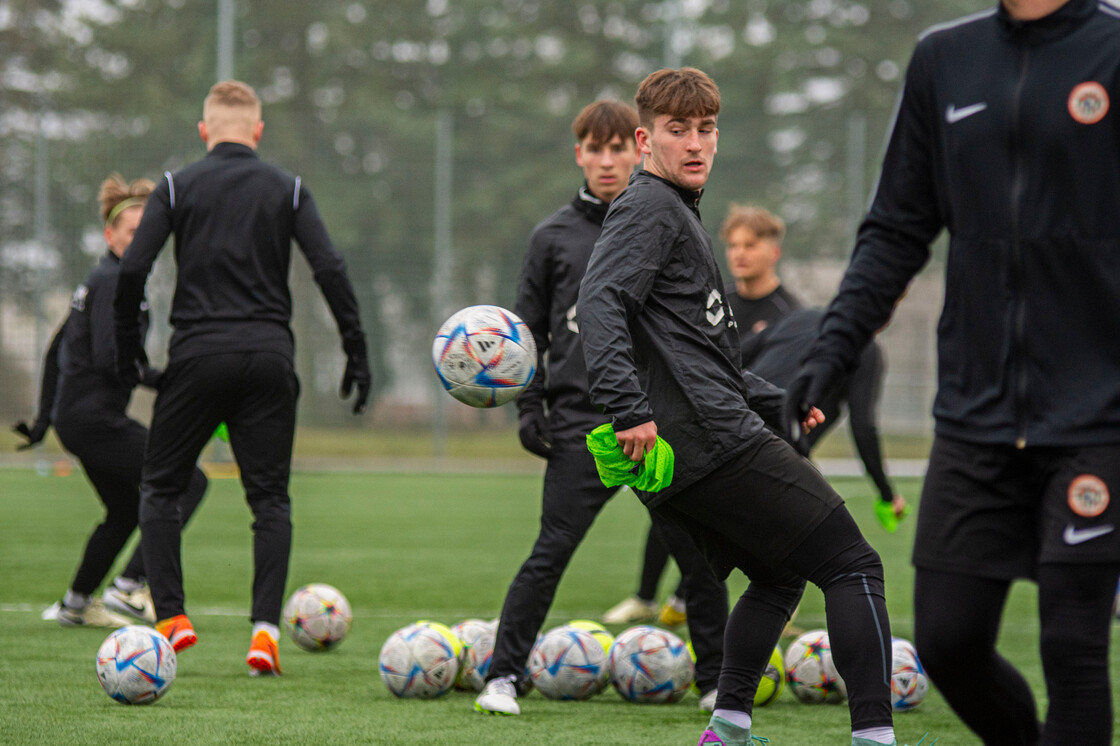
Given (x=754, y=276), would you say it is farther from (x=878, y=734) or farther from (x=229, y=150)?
(x=878, y=734)

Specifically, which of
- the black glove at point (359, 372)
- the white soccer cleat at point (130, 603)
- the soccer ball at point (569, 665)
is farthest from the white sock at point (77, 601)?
the soccer ball at point (569, 665)

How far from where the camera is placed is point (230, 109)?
5.80 meters

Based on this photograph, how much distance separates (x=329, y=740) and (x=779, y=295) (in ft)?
11.0

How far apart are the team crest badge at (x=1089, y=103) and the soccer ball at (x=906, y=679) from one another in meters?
2.56

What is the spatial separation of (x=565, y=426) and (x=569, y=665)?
87cm

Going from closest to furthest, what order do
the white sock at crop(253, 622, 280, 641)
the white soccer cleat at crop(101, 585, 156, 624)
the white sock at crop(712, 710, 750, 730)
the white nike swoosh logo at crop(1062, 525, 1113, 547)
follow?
the white nike swoosh logo at crop(1062, 525, 1113, 547), the white sock at crop(712, 710, 750, 730), the white sock at crop(253, 622, 280, 641), the white soccer cleat at crop(101, 585, 156, 624)

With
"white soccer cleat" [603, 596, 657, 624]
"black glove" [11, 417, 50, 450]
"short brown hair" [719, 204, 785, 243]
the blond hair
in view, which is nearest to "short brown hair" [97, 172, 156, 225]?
"black glove" [11, 417, 50, 450]

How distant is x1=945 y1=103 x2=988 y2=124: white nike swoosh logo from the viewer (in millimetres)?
2971

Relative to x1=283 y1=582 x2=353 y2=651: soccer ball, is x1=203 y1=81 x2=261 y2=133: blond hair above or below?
above

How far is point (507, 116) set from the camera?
73.8 feet

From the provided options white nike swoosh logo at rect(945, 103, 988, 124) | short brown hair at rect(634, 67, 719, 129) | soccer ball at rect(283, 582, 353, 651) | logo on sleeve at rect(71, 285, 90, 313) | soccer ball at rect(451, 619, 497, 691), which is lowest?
soccer ball at rect(283, 582, 353, 651)

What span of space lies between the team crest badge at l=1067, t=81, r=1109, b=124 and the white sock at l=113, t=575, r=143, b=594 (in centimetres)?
561

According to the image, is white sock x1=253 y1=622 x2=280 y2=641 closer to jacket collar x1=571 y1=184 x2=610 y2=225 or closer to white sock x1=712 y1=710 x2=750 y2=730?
jacket collar x1=571 y1=184 x2=610 y2=225

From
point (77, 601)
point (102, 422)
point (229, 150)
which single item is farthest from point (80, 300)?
point (229, 150)
